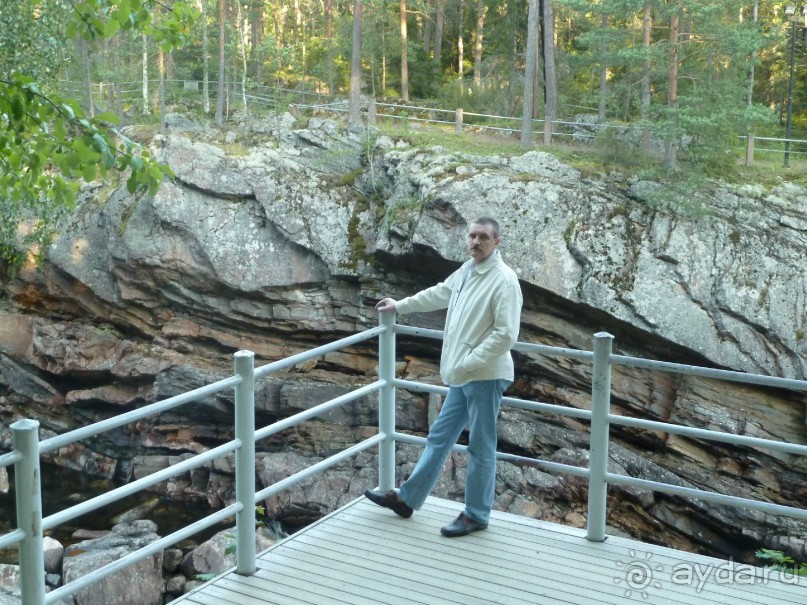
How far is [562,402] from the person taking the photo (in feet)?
51.2

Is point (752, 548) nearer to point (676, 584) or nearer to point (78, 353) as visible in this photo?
point (676, 584)

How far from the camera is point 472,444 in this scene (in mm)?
5043

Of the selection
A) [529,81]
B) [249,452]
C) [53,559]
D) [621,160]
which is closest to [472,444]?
[249,452]

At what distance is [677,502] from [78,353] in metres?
11.7

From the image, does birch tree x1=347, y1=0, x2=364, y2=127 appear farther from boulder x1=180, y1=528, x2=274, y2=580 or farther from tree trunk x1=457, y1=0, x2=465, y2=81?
boulder x1=180, y1=528, x2=274, y2=580

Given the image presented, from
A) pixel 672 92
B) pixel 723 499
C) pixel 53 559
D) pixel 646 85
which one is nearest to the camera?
pixel 723 499

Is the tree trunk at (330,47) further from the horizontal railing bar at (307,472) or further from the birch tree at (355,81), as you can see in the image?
the horizontal railing bar at (307,472)

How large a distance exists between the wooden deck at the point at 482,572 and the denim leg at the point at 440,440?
0.81 feet

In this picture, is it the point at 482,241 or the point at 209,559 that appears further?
the point at 209,559

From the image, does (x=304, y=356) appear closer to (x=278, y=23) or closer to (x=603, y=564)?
(x=603, y=564)

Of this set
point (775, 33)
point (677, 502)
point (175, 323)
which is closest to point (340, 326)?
point (175, 323)

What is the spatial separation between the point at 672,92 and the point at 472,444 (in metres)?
14.6

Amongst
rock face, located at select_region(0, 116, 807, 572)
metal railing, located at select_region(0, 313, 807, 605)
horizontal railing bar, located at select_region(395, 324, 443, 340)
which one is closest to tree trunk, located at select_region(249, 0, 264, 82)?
rock face, located at select_region(0, 116, 807, 572)

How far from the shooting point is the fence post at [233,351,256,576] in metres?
4.57
